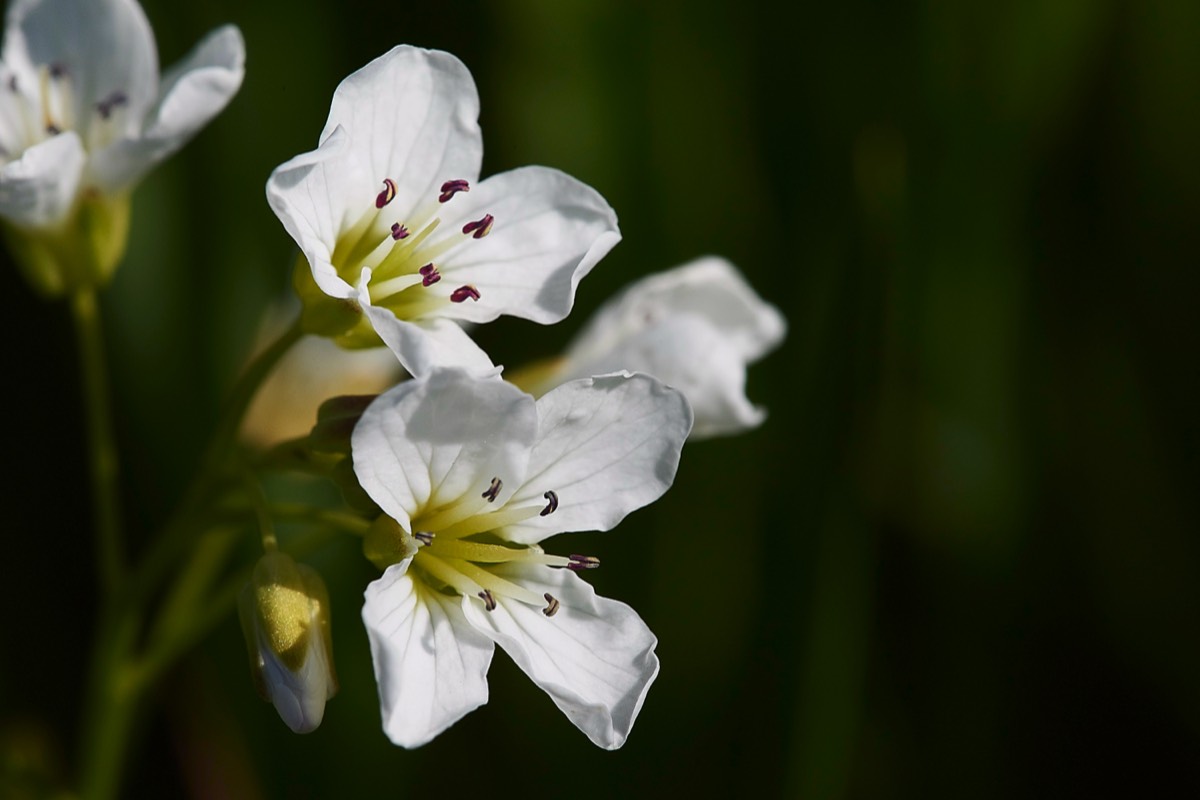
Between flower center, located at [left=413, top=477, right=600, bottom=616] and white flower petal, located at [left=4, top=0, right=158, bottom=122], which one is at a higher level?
white flower petal, located at [left=4, top=0, right=158, bottom=122]

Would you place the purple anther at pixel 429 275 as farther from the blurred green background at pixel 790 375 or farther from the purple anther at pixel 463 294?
the blurred green background at pixel 790 375

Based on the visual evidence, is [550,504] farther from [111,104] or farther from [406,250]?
[111,104]

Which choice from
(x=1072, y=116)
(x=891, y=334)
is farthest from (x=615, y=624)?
(x=1072, y=116)

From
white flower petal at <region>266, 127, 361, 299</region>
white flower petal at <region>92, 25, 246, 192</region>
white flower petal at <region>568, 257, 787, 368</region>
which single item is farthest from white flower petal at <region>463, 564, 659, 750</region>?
white flower petal at <region>92, 25, 246, 192</region>

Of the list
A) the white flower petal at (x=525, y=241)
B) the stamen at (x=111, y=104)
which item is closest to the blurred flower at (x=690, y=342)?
the white flower petal at (x=525, y=241)

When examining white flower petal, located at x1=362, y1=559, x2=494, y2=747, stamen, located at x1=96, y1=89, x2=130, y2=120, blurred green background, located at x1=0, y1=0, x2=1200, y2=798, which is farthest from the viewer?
blurred green background, located at x1=0, y1=0, x2=1200, y2=798

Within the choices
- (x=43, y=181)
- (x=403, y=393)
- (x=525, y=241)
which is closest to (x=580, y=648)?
(x=403, y=393)

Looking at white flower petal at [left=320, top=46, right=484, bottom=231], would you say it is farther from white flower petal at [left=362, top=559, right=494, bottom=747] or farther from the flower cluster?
white flower petal at [left=362, top=559, right=494, bottom=747]
